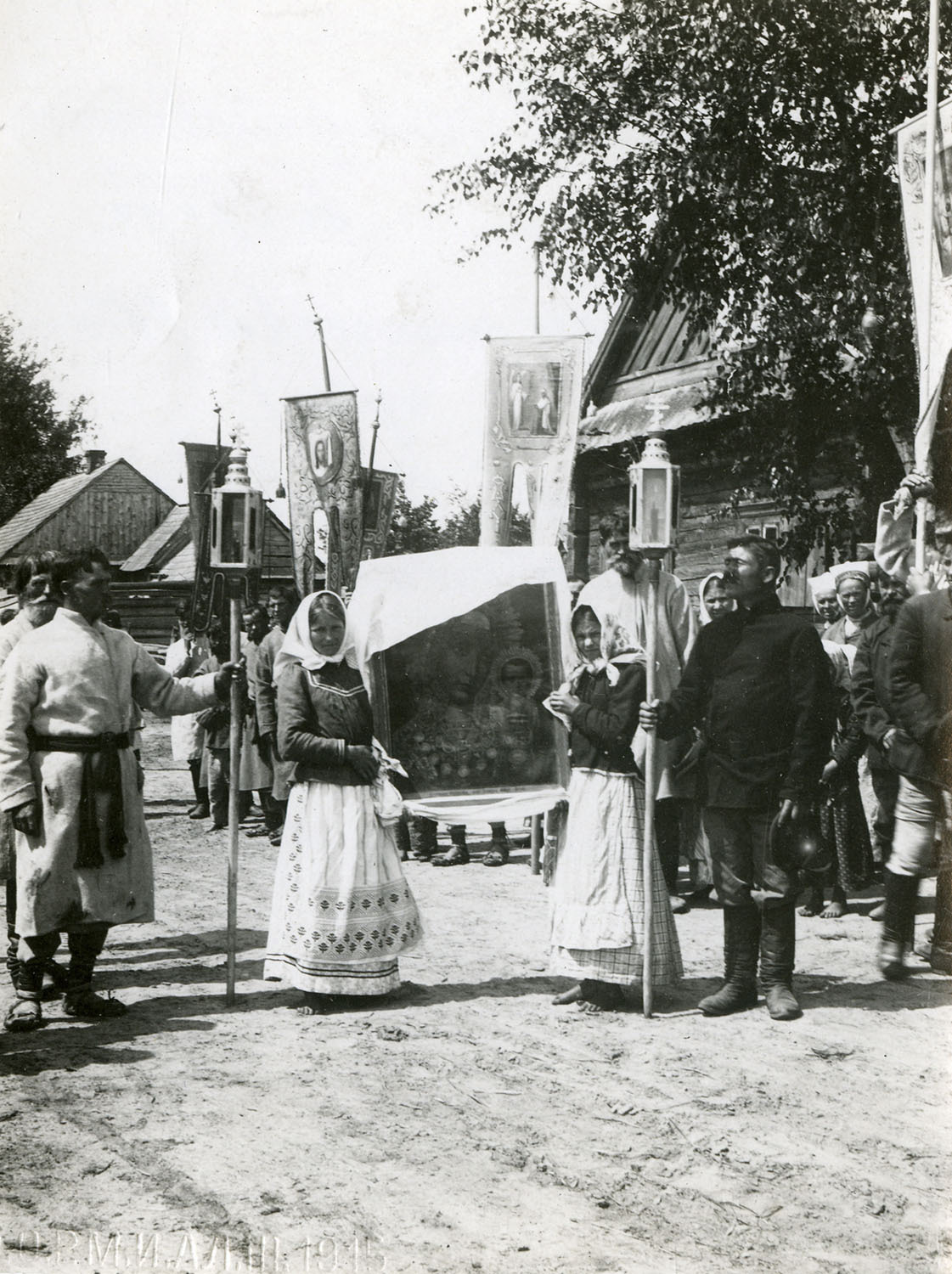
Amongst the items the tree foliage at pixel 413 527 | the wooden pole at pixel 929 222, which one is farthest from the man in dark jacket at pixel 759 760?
the tree foliage at pixel 413 527

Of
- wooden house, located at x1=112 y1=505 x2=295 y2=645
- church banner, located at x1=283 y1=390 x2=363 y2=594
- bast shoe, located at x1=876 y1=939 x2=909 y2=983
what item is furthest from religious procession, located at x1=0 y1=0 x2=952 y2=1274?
wooden house, located at x1=112 y1=505 x2=295 y2=645

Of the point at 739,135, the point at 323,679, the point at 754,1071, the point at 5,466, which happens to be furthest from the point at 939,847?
the point at 5,466

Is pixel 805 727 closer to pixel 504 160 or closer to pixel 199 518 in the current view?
pixel 504 160

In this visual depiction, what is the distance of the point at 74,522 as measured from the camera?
49.1 m

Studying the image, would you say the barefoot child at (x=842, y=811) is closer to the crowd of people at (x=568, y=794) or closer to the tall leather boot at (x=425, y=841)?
the crowd of people at (x=568, y=794)

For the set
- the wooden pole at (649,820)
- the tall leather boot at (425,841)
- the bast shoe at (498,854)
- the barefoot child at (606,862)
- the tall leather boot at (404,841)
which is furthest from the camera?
the tall leather boot at (404,841)

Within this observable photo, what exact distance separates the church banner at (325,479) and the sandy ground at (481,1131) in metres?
7.33

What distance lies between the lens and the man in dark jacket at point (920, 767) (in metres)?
5.43

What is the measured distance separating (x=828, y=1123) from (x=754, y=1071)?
513 millimetres

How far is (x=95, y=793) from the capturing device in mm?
5246

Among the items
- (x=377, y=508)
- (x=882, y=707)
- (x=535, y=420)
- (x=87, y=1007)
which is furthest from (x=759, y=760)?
(x=377, y=508)

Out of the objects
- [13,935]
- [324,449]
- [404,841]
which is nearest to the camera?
[13,935]

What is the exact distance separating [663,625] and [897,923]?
2.33m

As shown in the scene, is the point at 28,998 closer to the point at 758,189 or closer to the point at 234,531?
the point at 234,531
